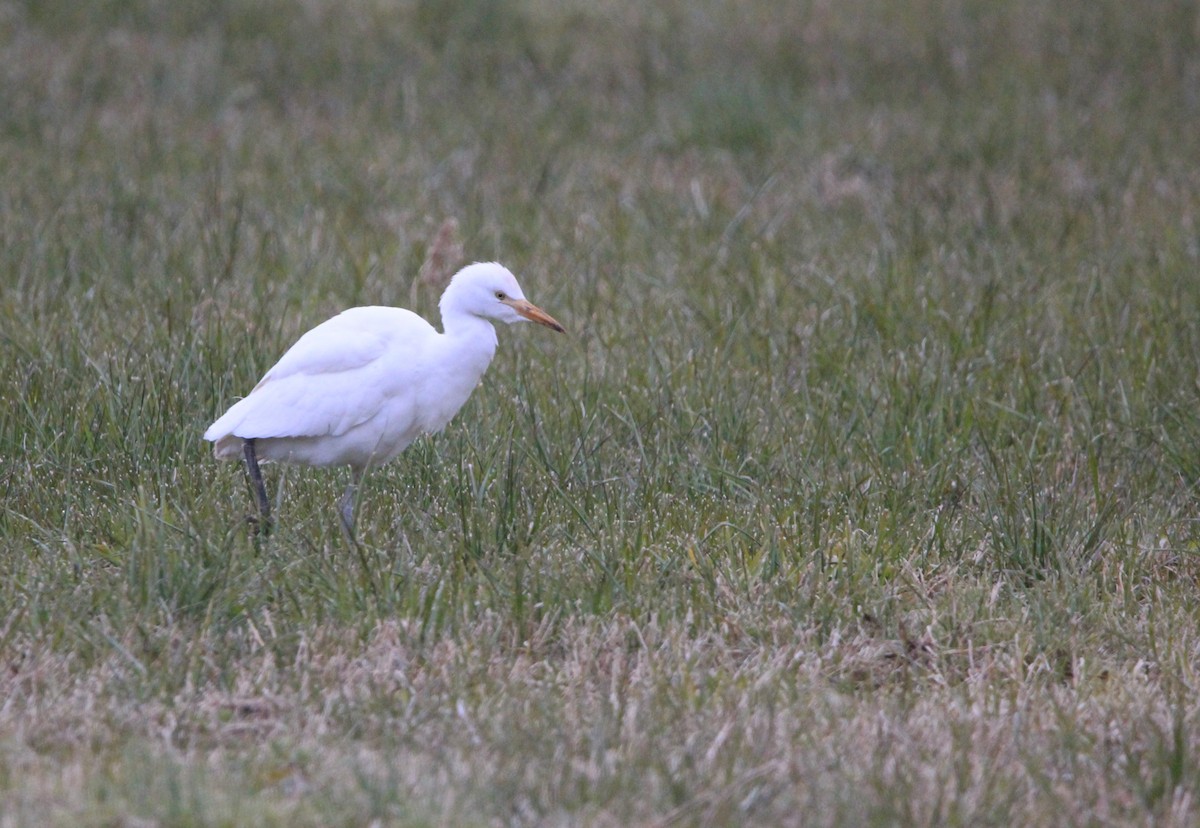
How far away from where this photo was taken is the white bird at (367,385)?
13.6 feet

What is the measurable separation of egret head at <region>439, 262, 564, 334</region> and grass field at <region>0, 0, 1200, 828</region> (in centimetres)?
42

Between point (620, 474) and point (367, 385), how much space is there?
2.74 ft

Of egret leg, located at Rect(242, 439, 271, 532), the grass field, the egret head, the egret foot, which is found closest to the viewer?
the grass field

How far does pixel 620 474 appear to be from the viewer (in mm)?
4562

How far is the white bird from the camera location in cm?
Result: 414

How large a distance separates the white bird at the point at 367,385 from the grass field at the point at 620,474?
0.17 meters

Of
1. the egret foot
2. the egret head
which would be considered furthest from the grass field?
the egret head

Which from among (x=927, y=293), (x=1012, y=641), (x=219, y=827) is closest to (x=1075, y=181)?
(x=927, y=293)

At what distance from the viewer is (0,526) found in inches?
156

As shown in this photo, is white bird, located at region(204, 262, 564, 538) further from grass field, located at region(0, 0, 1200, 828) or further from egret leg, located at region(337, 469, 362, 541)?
grass field, located at region(0, 0, 1200, 828)

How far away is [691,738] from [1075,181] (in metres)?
5.78

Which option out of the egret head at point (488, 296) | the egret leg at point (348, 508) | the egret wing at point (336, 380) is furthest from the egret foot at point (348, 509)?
the egret head at point (488, 296)

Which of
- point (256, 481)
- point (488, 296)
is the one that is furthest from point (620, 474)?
point (256, 481)

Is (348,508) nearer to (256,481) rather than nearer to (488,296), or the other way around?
(256,481)
